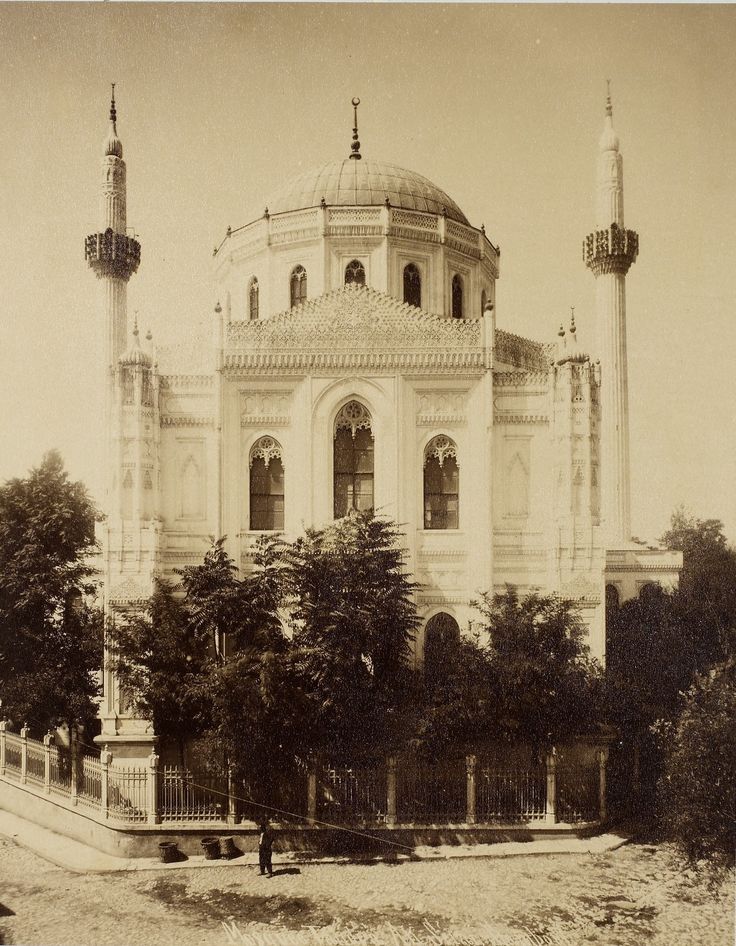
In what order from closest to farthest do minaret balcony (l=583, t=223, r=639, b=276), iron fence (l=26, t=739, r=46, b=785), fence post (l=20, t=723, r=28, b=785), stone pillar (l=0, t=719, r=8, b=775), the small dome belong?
1. iron fence (l=26, t=739, r=46, b=785)
2. fence post (l=20, t=723, r=28, b=785)
3. stone pillar (l=0, t=719, r=8, b=775)
4. the small dome
5. minaret balcony (l=583, t=223, r=639, b=276)

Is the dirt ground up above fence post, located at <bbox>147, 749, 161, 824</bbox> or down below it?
below

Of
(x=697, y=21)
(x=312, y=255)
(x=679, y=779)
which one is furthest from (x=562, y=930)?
(x=312, y=255)

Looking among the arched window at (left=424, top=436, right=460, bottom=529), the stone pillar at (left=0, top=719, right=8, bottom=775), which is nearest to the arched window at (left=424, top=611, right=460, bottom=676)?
the arched window at (left=424, top=436, right=460, bottom=529)

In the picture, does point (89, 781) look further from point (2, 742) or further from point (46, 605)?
point (46, 605)

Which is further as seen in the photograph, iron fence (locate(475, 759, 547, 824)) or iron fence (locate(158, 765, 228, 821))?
iron fence (locate(475, 759, 547, 824))

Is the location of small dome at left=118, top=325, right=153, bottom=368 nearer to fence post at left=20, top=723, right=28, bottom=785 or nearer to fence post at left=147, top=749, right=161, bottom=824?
fence post at left=20, top=723, right=28, bottom=785

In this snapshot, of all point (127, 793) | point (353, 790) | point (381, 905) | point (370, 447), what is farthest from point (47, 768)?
point (370, 447)

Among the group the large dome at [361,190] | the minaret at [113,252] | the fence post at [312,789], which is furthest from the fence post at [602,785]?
A: the minaret at [113,252]
